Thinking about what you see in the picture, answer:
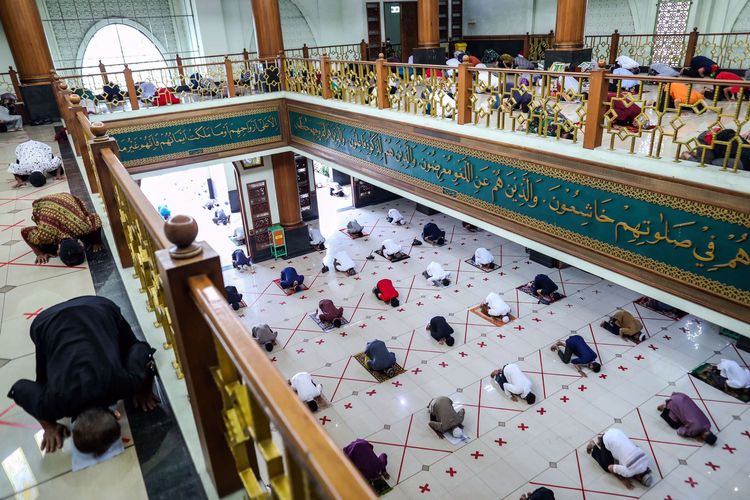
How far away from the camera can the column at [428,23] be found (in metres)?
6.87

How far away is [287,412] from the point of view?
0.72 metres

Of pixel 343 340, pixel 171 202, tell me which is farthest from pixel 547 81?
pixel 171 202

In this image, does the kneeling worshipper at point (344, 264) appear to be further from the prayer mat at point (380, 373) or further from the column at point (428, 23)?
the column at point (428, 23)

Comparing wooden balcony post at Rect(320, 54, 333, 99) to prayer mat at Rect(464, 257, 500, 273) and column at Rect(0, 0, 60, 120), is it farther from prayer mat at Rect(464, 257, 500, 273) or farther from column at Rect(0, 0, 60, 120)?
column at Rect(0, 0, 60, 120)

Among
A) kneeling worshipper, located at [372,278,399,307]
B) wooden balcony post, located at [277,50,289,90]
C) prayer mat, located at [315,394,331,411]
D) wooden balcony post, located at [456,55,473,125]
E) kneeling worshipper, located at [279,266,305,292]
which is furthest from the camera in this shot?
kneeling worshipper, located at [279,266,305,292]

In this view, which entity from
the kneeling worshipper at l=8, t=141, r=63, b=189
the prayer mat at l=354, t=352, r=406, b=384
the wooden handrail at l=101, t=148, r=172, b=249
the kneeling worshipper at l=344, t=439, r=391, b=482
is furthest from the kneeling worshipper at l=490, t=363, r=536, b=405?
the kneeling worshipper at l=8, t=141, r=63, b=189

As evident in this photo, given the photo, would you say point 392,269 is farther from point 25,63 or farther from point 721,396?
point 25,63

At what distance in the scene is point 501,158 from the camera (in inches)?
184

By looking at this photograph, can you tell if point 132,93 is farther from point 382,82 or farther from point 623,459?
point 623,459

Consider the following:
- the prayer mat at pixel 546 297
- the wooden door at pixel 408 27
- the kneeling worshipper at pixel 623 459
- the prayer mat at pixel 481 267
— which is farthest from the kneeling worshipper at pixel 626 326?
the wooden door at pixel 408 27

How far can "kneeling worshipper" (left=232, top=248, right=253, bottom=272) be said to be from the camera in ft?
32.4

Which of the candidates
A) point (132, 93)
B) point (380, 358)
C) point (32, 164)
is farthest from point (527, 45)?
point (32, 164)

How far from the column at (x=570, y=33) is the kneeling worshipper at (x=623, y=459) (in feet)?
12.9

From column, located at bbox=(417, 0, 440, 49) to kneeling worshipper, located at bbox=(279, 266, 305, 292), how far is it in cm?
429
